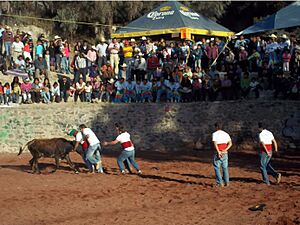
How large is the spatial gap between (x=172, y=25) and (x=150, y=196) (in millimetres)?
13971

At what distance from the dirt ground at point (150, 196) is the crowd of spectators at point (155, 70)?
177 inches

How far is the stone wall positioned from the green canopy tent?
14.3 feet

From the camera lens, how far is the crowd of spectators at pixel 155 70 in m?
23.2

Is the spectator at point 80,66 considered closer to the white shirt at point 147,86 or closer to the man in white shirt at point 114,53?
the man in white shirt at point 114,53

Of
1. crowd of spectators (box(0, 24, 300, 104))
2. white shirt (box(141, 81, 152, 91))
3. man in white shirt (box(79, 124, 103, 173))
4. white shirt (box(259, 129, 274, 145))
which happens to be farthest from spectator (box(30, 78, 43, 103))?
white shirt (box(259, 129, 274, 145))

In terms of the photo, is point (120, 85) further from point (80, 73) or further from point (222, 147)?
point (222, 147)

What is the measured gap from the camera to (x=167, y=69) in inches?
958

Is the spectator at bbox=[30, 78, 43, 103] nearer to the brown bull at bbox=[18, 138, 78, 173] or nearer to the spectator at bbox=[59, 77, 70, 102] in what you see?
the spectator at bbox=[59, 77, 70, 102]

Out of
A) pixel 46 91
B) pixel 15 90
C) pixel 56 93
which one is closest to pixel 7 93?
pixel 15 90

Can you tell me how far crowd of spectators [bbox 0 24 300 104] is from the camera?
23.2m

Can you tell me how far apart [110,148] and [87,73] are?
4.17 meters

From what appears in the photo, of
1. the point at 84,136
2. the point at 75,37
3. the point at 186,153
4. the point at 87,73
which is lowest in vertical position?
the point at 186,153

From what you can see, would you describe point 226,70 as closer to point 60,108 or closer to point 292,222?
point 60,108

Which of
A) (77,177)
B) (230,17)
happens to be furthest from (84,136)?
(230,17)
